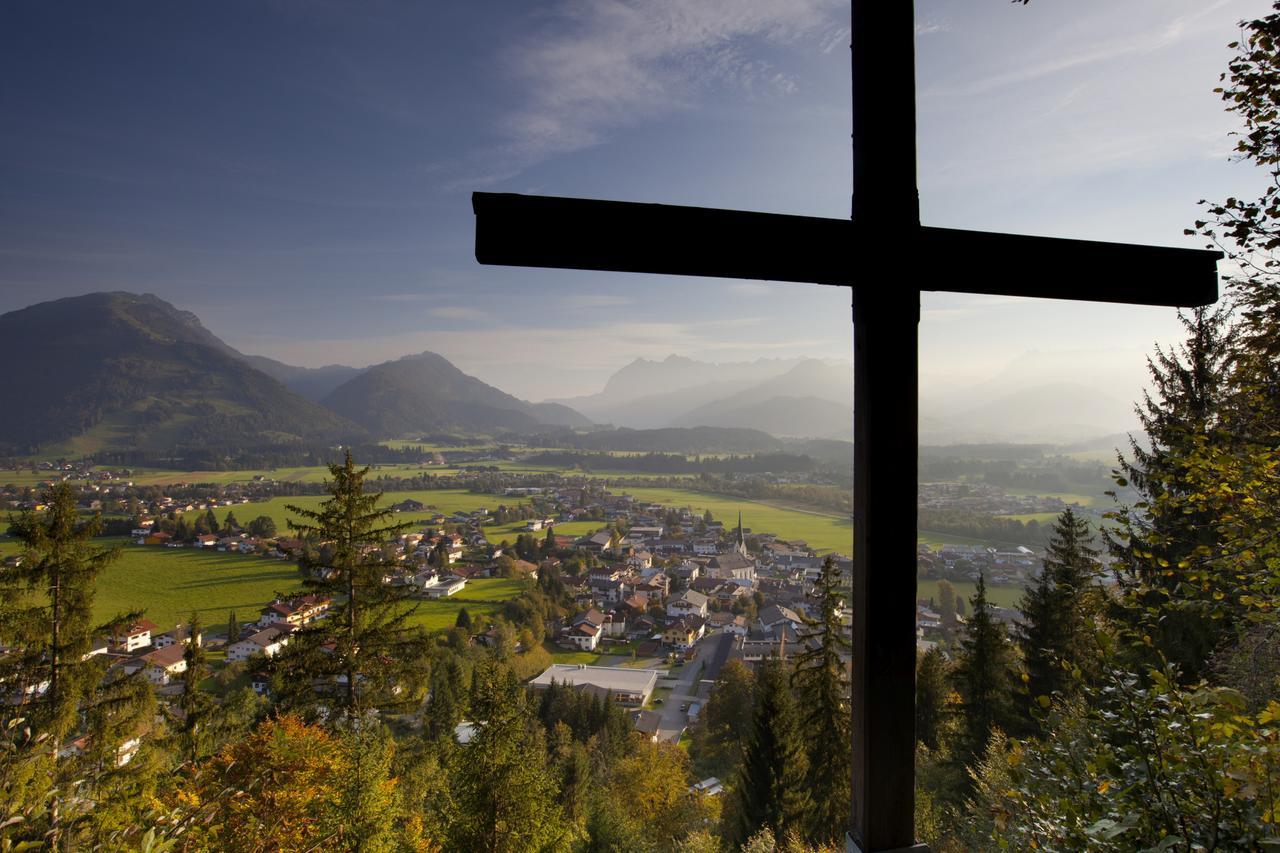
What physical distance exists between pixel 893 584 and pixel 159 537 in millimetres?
47459

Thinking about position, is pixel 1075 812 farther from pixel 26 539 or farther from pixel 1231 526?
pixel 26 539

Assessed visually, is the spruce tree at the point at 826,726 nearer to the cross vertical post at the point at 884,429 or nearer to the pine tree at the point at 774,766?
the pine tree at the point at 774,766

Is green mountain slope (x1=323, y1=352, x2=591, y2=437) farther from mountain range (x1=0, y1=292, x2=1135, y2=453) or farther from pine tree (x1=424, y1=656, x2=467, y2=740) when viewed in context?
pine tree (x1=424, y1=656, x2=467, y2=740)

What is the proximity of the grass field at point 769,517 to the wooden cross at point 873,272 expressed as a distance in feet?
126

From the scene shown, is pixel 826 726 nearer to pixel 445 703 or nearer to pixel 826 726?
pixel 826 726

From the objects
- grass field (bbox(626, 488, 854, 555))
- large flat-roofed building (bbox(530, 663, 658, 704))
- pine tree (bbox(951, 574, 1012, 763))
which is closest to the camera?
pine tree (bbox(951, 574, 1012, 763))

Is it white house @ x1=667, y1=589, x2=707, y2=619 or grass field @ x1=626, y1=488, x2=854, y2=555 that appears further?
grass field @ x1=626, y1=488, x2=854, y2=555

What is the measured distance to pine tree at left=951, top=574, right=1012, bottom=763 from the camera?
10.9 m

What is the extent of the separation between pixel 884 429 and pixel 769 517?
196 ft

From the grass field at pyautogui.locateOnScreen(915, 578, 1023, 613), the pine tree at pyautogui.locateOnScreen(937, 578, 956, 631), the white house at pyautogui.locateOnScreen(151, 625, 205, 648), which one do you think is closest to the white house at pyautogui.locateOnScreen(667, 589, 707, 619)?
the grass field at pyautogui.locateOnScreen(915, 578, 1023, 613)

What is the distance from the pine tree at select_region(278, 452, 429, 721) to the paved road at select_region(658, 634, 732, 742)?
55.7 ft

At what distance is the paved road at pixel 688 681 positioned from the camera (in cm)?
2470

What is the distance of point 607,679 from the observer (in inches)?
1166

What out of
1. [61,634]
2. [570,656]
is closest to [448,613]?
[570,656]
